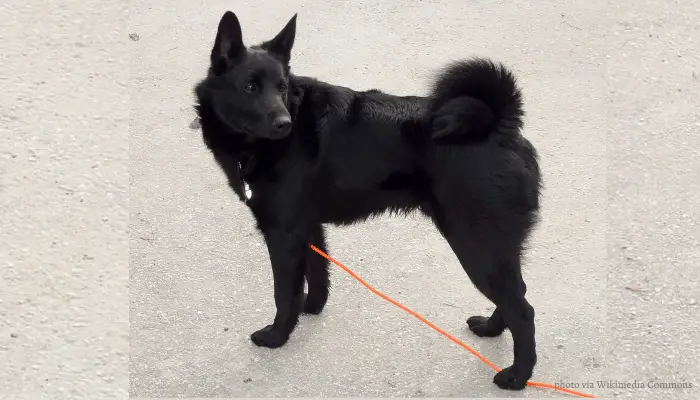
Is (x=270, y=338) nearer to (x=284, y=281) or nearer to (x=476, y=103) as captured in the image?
(x=284, y=281)

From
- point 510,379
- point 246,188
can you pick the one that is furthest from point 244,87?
point 510,379

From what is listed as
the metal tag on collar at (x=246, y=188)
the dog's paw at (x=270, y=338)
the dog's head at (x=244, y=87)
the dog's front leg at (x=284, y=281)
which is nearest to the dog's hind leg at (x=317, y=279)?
the dog's front leg at (x=284, y=281)

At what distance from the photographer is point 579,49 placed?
18.6 ft

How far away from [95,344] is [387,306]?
1.32m

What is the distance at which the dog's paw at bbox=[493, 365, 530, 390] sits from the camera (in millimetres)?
3369

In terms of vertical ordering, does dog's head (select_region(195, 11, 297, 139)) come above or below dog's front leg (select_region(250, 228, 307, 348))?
above

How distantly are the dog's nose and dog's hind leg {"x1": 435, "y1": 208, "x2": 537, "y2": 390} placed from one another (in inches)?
27.0

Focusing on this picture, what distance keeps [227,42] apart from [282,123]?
0.41 m

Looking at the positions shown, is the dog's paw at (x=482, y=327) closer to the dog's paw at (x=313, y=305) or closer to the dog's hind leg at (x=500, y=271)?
the dog's hind leg at (x=500, y=271)

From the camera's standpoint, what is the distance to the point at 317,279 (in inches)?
148

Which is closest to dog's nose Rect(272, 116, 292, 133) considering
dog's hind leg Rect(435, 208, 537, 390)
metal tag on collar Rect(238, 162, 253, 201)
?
metal tag on collar Rect(238, 162, 253, 201)

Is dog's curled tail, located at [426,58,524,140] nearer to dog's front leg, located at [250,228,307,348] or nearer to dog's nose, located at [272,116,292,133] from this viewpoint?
dog's nose, located at [272,116,292,133]

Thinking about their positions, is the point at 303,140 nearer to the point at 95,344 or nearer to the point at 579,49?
the point at 95,344

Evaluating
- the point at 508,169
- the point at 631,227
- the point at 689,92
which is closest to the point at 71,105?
the point at 508,169
